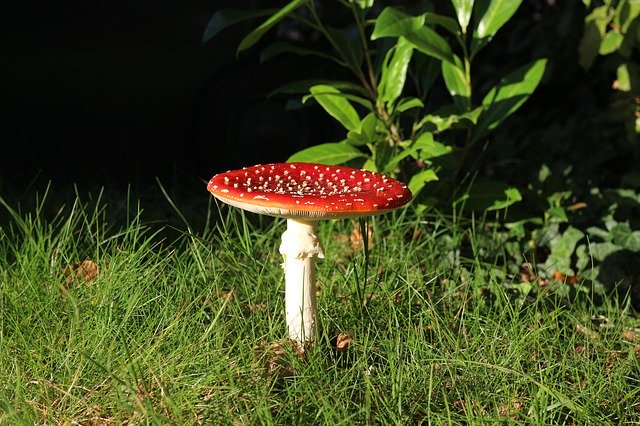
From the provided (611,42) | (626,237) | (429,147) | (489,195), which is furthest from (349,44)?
(626,237)

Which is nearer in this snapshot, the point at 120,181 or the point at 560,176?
the point at 560,176

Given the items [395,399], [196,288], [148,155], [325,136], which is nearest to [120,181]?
[148,155]

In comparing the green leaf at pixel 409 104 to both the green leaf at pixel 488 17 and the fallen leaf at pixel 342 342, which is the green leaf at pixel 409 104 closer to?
the green leaf at pixel 488 17

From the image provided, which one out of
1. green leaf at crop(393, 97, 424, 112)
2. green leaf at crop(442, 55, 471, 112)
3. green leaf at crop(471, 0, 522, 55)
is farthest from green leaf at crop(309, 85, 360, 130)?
green leaf at crop(471, 0, 522, 55)

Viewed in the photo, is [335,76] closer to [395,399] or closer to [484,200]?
[484,200]

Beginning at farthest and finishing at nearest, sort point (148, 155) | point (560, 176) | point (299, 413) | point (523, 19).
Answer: point (523, 19), point (148, 155), point (560, 176), point (299, 413)

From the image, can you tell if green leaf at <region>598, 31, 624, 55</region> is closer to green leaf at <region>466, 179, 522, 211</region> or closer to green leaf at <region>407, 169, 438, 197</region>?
green leaf at <region>466, 179, 522, 211</region>
